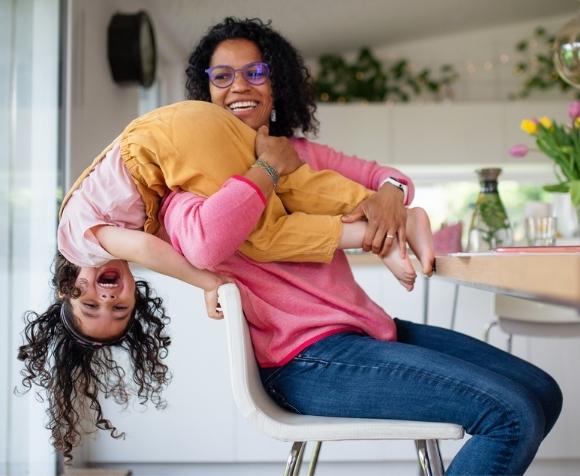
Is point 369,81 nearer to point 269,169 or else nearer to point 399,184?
point 399,184

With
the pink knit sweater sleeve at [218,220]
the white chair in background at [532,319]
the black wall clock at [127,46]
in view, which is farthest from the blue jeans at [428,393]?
the black wall clock at [127,46]

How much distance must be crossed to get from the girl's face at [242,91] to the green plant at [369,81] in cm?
365

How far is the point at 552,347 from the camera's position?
99.0 inches

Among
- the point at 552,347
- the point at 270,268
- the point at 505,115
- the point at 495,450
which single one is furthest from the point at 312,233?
the point at 505,115

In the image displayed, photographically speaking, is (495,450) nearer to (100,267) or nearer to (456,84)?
(100,267)

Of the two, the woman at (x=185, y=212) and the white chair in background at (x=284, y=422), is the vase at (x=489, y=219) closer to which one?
the woman at (x=185, y=212)

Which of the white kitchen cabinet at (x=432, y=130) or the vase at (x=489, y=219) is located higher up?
the white kitchen cabinet at (x=432, y=130)

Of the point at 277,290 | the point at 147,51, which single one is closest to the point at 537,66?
the point at 147,51

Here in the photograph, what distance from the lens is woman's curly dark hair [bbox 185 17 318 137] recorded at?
1342 mm

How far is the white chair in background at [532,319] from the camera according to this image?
7.39ft

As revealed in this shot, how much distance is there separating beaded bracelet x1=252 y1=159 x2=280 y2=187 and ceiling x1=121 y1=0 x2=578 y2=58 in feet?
7.39

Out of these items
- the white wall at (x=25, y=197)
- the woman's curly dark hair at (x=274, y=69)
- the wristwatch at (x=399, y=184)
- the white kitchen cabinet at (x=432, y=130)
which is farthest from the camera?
the white kitchen cabinet at (x=432, y=130)

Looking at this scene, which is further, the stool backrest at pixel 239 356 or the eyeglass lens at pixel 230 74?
the eyeglass lens at pixel 230 74

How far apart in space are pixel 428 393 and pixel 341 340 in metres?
0.15
